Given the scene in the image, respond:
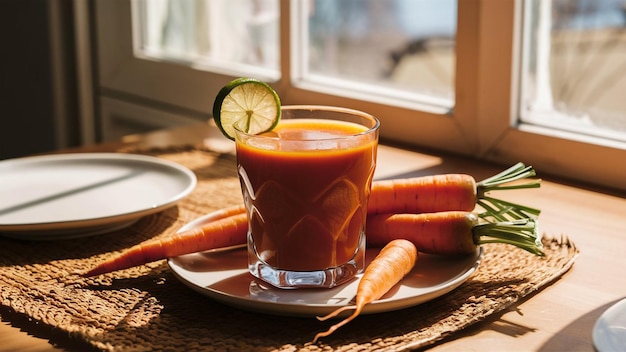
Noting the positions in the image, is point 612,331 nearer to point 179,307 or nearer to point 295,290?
point 295,290

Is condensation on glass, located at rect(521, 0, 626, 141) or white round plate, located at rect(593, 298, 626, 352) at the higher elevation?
condensation on glass, located at rect(521, 0, 626, 141)

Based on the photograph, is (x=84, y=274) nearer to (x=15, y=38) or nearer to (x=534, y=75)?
(x=534, y=75)

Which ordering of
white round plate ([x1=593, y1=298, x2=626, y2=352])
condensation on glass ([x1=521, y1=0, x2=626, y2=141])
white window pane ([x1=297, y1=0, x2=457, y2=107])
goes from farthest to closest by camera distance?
white window pane ([x1=297, y1=0, x2=457, y2=107]) → condensation on glass ([x1=521, y1=0, x2=626, y2=141]) → white round plate ([x1=593, y1=298, x2=626, y2=352])

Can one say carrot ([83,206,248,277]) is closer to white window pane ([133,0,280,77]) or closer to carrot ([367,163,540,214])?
carrot ([367,163,540,214])

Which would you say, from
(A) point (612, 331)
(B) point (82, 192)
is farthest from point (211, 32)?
(A) point (612, 331)

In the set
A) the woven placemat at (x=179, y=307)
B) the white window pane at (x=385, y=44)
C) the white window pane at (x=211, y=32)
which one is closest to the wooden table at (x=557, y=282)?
the woven placemat at (x=179, y=307)

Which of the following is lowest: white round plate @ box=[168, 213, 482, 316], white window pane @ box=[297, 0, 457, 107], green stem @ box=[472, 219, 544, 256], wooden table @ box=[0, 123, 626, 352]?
wooden table @ box=[0, 123, 626, 352]

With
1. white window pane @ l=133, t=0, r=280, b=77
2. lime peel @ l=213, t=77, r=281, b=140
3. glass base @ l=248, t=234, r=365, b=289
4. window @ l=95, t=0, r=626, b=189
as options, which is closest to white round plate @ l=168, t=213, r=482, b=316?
glass base @ l=248, t=234, r=365, b=289

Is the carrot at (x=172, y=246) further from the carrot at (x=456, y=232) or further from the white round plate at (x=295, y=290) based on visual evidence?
the carrot at (x=456, y=232)
